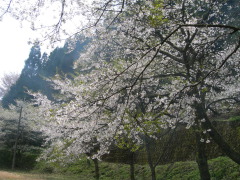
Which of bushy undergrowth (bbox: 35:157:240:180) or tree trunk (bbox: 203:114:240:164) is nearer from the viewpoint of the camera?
tree trunk (bbox: 203:114:240:164)

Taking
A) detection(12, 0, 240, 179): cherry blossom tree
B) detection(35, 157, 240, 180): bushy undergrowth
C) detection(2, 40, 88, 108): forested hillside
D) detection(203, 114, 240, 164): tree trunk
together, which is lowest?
detection(35, 157, 240, 180): bushy undergrowth

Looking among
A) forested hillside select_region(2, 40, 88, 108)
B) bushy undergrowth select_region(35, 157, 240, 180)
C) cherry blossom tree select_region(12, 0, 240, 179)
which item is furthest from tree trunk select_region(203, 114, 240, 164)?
forested hillside select_region(2, 40, 88, 108)

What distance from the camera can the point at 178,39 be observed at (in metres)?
6.61

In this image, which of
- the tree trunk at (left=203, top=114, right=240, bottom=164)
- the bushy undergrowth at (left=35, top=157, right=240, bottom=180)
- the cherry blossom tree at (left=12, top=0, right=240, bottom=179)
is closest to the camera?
the cherry blossom tree at (left=12, top=0, right=240, bottom=179)

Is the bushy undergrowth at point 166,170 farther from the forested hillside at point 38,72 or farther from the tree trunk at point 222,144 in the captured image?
the forested hillside at point 38,72

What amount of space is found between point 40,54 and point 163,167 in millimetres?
27741

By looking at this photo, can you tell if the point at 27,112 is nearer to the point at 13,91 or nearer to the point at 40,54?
the point at 13,91

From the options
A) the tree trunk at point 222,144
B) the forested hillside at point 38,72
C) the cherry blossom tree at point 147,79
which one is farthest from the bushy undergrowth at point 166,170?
the forested hillside at point 38,72

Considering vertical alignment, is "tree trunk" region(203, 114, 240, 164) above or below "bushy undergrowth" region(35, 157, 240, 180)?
above

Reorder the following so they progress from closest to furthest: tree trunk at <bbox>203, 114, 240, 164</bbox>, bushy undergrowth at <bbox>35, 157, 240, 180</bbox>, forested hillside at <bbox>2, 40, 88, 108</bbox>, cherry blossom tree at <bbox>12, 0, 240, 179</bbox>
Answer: cherry blossom tree at <bbox>12, 0, 240, 179</bbox>
tree trunk at <bbox>203, 114, 240, 164</bbox>
bushy undergrowth at <bbox>35, 157, 240, 180</bbox>
forested hillside at <bbox>2, 40, 88, 108</bbox>

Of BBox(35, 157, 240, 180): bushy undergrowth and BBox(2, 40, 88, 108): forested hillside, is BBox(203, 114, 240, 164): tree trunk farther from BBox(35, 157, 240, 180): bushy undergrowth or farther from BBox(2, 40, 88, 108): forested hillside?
BBox(2, 40, 88, 108): forested hillside

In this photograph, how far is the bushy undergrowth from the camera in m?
6.80

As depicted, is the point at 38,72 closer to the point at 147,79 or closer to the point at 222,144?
the point at 147,79

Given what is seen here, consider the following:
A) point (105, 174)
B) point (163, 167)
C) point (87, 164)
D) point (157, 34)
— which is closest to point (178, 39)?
point (157, 34)
